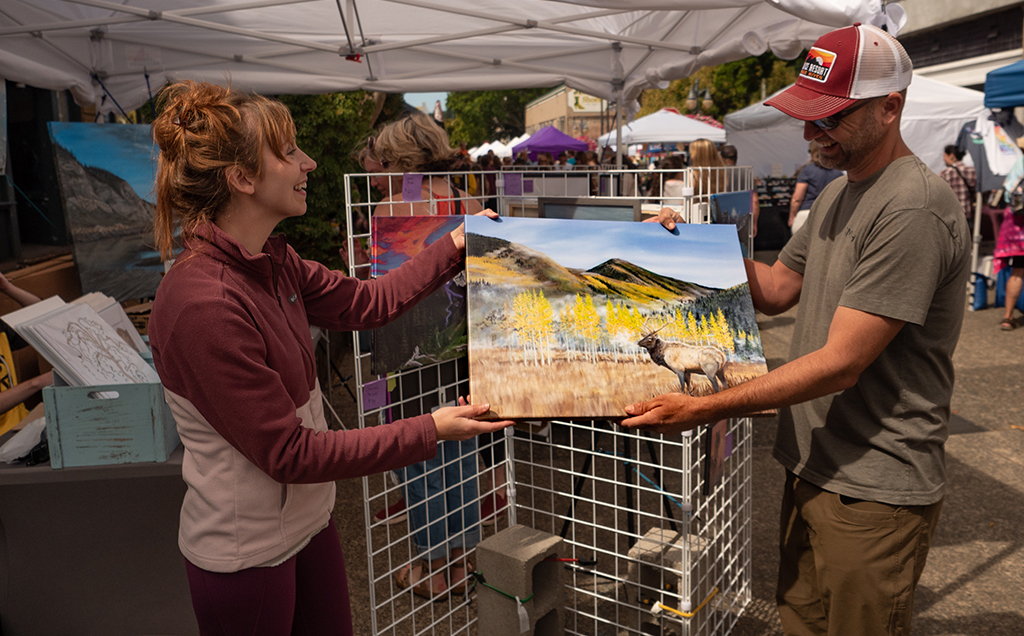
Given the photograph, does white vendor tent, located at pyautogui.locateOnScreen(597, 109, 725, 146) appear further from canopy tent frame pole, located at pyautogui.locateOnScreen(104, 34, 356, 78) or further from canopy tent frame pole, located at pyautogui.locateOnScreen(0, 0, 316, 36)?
canopy tent frame pole, located at pyautogui.locateOnScreen(0, 0, 316, 36)

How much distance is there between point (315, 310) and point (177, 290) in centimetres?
52

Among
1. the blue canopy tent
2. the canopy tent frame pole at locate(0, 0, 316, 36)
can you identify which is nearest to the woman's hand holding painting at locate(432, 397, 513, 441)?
the canopy tent frame pole at locate(0, 0, 316, 36)

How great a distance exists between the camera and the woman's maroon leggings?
60.5 inches

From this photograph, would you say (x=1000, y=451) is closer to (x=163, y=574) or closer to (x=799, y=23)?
(x=799, y=23)

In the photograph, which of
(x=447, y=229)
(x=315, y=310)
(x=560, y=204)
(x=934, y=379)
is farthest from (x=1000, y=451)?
(x=315, y=310)

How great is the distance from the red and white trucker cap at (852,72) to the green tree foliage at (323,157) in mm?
5902

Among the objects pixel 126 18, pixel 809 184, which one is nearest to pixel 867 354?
pixel 126 18

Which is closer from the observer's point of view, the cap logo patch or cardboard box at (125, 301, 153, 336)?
the cap logo patch

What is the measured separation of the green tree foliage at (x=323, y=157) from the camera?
723 cm

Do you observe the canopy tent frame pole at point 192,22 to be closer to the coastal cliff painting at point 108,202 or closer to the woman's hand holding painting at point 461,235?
the coastal cliff painting at point 108,202

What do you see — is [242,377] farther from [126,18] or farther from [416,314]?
[126,18]

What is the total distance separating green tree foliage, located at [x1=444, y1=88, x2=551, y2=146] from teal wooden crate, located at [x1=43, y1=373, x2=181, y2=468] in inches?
1684

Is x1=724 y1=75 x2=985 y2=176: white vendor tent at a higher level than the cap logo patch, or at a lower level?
higher

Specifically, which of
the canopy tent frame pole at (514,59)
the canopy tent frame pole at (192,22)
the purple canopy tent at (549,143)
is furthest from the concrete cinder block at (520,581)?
the purple canopy tent at (549,143)
